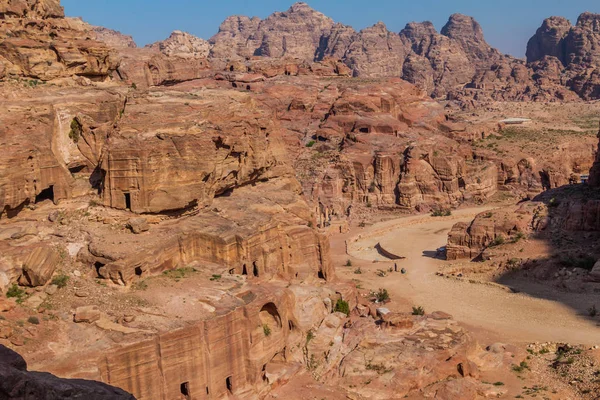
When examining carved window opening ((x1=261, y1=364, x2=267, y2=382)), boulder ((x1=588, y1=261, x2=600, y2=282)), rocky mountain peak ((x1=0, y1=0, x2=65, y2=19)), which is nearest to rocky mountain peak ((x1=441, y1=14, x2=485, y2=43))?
boulder ((x1=588, y1=261, x2=600, y2=282))

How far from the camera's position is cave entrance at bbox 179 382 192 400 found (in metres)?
20.5

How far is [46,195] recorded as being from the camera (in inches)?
1080

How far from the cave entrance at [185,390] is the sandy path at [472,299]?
56.1 feet

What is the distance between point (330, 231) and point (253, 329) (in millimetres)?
32524

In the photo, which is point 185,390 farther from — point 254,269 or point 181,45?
point 181,45

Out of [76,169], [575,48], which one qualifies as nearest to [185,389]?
[76,169]

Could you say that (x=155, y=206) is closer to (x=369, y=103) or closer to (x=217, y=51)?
(x=369, y=103)

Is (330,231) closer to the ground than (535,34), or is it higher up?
closer to the ground

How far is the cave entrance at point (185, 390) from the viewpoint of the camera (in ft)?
67.2

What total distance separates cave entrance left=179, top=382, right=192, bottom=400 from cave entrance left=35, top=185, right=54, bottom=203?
11.6 m

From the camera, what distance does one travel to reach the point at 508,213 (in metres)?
44.2

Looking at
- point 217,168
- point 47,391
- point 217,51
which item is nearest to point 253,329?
point 217,168

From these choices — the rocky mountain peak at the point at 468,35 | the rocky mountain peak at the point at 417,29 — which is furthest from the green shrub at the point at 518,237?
the rocky mountain peak at the point at 417,29

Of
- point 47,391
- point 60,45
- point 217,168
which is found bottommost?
point 47,391
